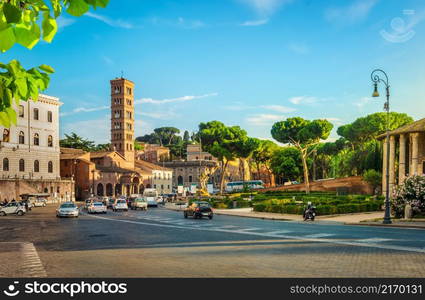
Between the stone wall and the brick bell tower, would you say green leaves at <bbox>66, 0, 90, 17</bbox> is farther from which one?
the brick bell tower

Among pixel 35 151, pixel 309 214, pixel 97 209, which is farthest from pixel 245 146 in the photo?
pixel 309 214

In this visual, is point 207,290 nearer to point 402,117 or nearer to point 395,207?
point 395,207

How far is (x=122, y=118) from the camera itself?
11019cm

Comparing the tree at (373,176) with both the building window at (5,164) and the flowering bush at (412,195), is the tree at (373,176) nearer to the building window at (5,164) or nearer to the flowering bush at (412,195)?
the flowering bush at (412,195)

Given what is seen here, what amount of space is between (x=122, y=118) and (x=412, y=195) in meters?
86.8

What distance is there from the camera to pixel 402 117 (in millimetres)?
82625

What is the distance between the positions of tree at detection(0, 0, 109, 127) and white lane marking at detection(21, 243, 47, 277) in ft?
28.0

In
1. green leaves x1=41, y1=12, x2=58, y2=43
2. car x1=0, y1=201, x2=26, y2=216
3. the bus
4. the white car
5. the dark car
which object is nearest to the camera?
green leaves x1=41, y1=12, x2=58, y2=43

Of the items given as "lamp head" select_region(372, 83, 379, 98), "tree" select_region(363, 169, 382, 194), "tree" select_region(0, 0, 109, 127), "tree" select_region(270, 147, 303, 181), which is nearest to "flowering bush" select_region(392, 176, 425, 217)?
"lamp head" select_region(372, 83, 379, 98)

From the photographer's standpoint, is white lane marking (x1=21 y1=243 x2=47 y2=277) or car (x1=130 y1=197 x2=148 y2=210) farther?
car (x1=130 y1=197 x2=148 y2=210)

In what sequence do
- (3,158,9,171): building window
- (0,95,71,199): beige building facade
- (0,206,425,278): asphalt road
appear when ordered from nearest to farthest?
→ (0,206,425,278): asphalt road → (3,158,9,171): building window → (0,95,71,199): beige building facade

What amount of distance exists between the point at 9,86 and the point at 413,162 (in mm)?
43568

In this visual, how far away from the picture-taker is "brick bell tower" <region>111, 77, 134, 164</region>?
361 ft

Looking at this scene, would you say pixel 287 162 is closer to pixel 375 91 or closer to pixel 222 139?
pixel 222 139
